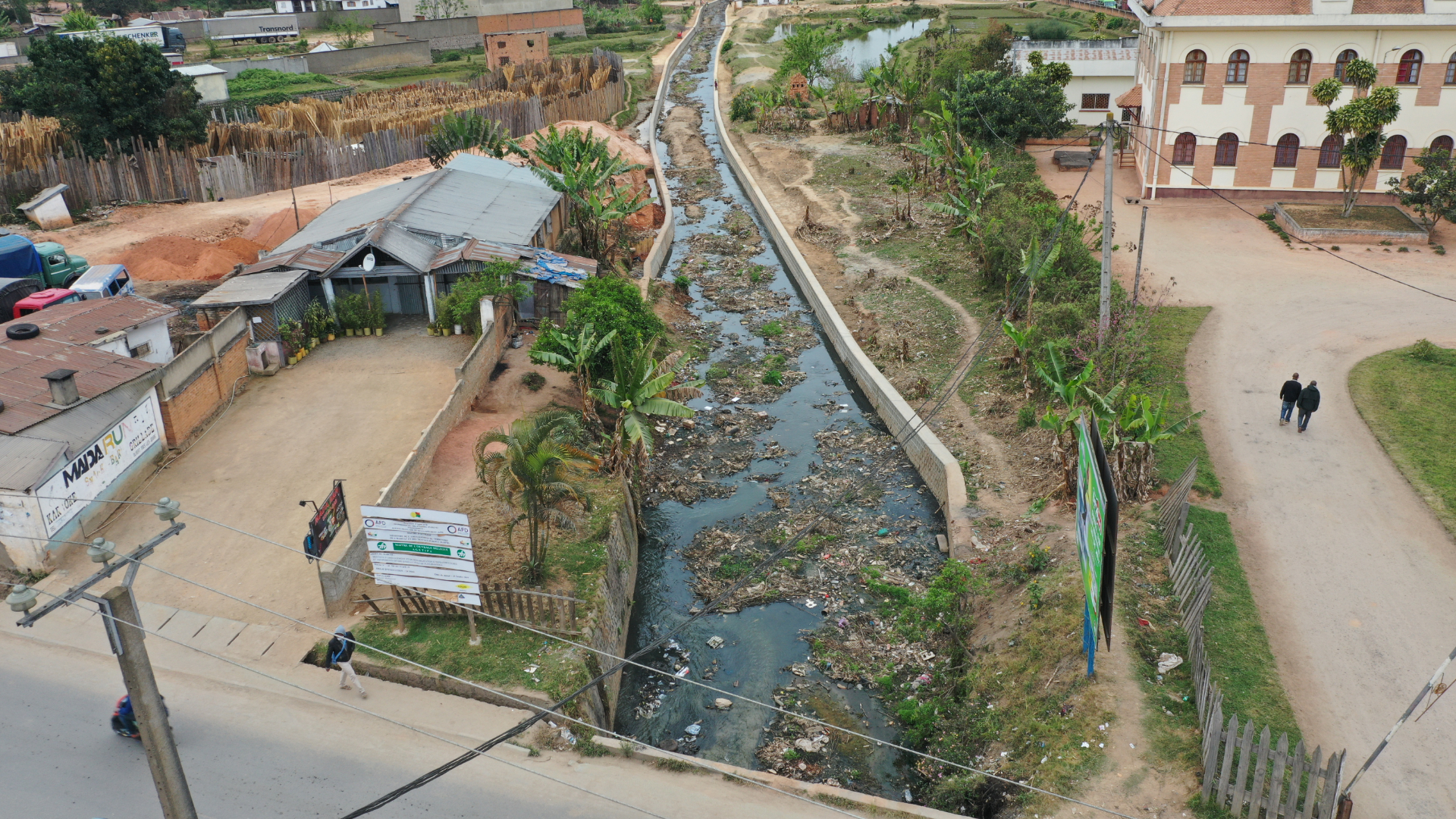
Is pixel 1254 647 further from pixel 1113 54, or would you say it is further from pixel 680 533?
pixel 1113 54

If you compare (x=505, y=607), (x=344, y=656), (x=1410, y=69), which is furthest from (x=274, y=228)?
(x=1410, y=69)

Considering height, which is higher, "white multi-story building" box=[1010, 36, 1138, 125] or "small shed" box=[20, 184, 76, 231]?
"white multi-story building" box=[1010, 36, 1138, 125]

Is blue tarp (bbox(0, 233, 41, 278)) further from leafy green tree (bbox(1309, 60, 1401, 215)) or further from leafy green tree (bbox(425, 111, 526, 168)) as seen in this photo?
leafy green tree (bbox(1309, 60, 1401, 215))


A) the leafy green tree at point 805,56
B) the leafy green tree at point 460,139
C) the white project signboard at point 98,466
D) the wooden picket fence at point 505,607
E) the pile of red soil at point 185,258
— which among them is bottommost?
the wooden picket fence at point 505,607

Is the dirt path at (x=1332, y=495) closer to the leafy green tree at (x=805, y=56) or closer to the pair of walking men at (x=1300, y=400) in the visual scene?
the pair of walking men at (x=1300, y=400)

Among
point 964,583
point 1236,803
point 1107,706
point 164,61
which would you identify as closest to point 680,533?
point 964,583

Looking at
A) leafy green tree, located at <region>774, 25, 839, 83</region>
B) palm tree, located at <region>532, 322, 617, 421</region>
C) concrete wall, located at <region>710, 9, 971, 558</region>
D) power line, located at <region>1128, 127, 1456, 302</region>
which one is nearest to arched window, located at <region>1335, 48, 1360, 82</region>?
power line, located at <region>1128, 127, 1456, 302</region>

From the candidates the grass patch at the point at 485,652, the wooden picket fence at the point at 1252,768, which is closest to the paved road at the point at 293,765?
the grass patch at the point at 485,652
